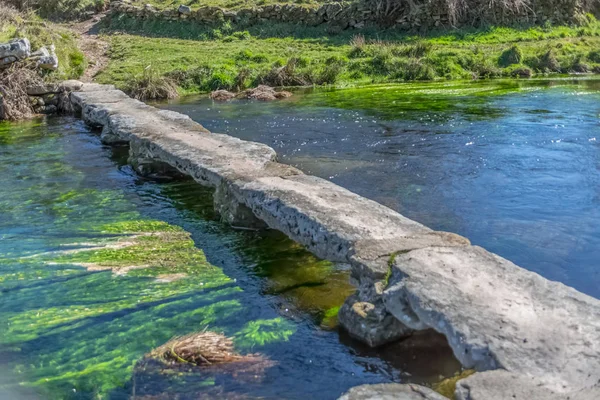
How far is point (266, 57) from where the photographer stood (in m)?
23.4

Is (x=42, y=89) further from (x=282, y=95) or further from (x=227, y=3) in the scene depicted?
(x=227, y=3)

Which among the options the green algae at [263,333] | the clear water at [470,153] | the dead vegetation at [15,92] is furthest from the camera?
the dead vegetation at [15,92]

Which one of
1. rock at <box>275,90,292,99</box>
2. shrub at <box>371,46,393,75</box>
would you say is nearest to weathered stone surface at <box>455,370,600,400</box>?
rock at <box>275,90,292,99</box>

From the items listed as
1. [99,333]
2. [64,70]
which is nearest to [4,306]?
[99,333]

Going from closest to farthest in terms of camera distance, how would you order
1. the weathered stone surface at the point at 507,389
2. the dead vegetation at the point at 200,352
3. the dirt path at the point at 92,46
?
the weathered stone surface at the point at 507,389
the dead vegetation at the point at 200,352
the dirt path at the point at 92,46

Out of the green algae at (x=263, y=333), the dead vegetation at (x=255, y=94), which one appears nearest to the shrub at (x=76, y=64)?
the dead vegetation at (x=255, y=94)

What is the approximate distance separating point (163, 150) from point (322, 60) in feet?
45.3

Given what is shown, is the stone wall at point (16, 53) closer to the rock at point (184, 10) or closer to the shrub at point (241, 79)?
the shrub at point (241, 79)

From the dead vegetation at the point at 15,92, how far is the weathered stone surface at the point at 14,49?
1.02 feet

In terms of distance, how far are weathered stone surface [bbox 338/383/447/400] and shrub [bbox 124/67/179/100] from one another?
52.8 ft

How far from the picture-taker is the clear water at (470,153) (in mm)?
7910

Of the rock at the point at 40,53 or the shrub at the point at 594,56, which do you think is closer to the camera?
the rock at the point at 40,53

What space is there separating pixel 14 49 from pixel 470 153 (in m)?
11.4

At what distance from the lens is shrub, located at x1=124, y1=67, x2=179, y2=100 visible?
19250 mm
